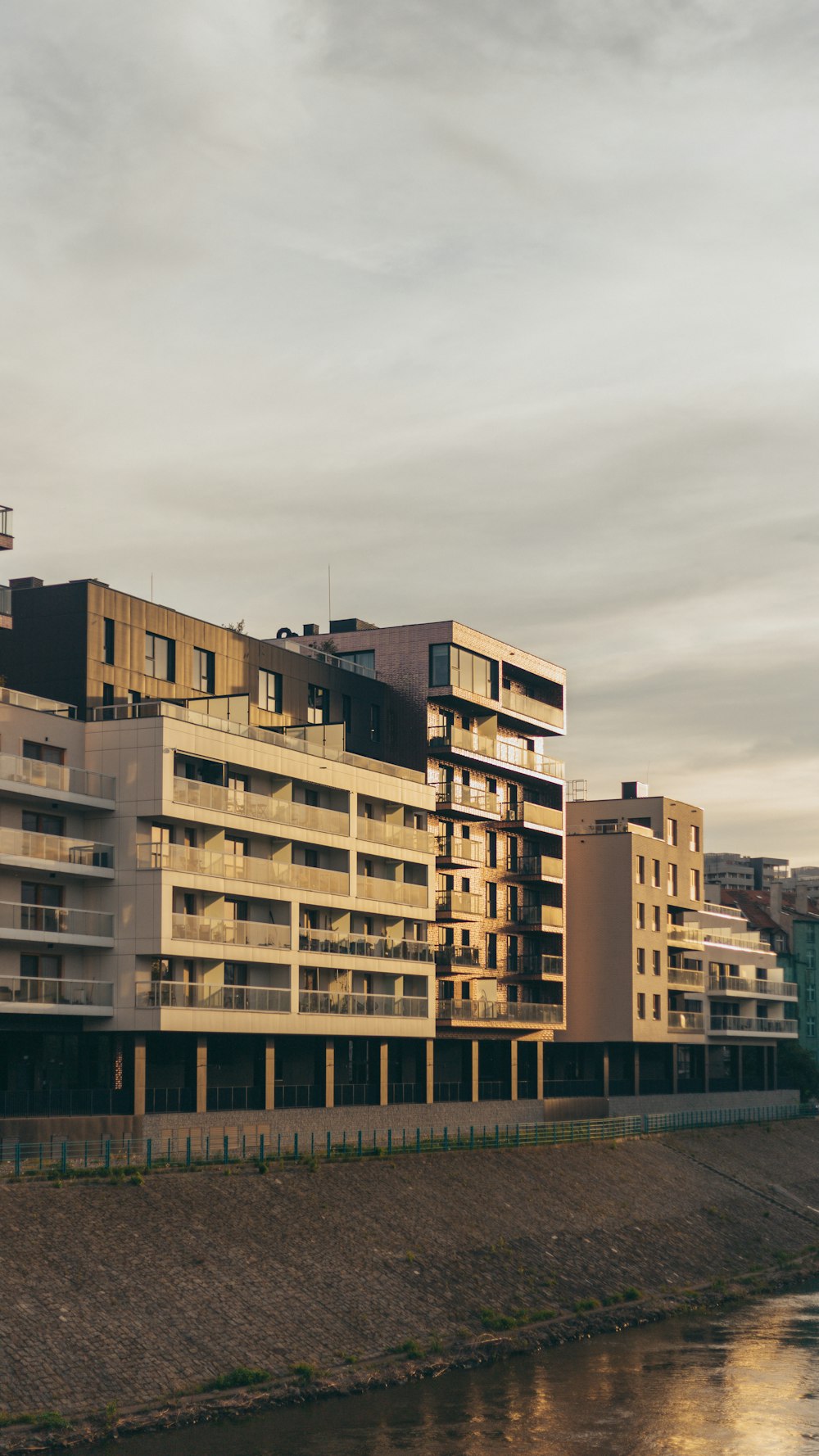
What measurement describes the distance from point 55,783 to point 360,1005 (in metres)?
21.2

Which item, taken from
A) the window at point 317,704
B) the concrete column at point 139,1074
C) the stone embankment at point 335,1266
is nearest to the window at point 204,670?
the window at point 317,704

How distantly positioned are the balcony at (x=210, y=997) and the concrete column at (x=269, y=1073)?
1412mm

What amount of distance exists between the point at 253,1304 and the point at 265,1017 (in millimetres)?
23481

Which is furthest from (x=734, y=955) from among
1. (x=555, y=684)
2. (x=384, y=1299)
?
(x=384, y=1299)

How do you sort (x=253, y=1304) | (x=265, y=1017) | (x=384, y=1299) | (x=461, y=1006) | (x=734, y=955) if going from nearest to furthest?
1. (x=253, y=1304)
2. (x=384, y=1299)
3. (x=265, y=1017)
4. (x=461, y=1006)
5. (x=734, y=955)

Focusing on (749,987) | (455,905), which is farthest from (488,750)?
(749,987)

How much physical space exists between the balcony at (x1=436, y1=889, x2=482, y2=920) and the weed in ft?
148

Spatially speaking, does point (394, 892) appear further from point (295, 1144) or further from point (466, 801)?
point (295, 1144)

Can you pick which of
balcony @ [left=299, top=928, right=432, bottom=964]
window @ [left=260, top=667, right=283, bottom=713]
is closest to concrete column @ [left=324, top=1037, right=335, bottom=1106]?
balcony @ [left=299, top=928, right=432, bottom=964]

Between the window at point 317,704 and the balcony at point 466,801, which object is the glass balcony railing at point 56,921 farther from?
the balcony at point 466,801

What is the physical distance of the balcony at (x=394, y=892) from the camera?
259 feet

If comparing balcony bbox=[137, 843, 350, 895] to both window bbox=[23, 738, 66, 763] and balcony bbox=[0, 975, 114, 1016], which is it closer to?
window bbox=[23, 738, 66, 763]

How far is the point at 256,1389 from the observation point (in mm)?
42656

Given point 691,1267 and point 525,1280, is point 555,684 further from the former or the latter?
point 525,1280
